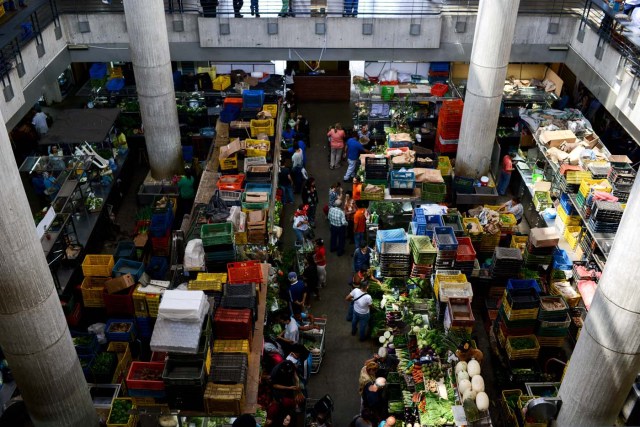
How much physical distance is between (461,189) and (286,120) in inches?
245

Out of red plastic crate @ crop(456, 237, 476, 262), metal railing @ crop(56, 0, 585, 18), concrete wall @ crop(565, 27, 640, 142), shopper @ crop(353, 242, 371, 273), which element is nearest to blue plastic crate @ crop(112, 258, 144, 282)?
shopper @ crop(353, 242, 371, 273)

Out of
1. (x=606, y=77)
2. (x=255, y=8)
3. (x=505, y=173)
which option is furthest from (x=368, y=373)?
(x=255, y=8)

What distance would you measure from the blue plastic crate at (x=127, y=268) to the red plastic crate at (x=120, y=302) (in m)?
0.38

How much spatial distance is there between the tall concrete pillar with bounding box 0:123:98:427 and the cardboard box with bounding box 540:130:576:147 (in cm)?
1224

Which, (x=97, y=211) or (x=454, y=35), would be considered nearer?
(x=97, y=211)

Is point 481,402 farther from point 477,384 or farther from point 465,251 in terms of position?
point 465,251

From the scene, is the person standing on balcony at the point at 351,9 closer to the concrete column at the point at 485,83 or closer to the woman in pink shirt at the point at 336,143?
the woman in pink shirt at the point at 336,143

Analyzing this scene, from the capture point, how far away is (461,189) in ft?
54.3

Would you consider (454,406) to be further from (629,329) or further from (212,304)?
(212,304)

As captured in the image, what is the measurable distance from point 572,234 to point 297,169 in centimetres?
723

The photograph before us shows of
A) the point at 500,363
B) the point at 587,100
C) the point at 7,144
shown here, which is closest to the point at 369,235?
the point at 500,363

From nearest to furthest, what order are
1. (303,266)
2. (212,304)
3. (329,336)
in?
(212,304), (329,336), (303,266)

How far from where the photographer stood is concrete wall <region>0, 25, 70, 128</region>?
14945 mm

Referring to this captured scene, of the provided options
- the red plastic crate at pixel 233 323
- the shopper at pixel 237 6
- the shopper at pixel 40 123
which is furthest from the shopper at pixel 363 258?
the shopper at pixel 40 123
